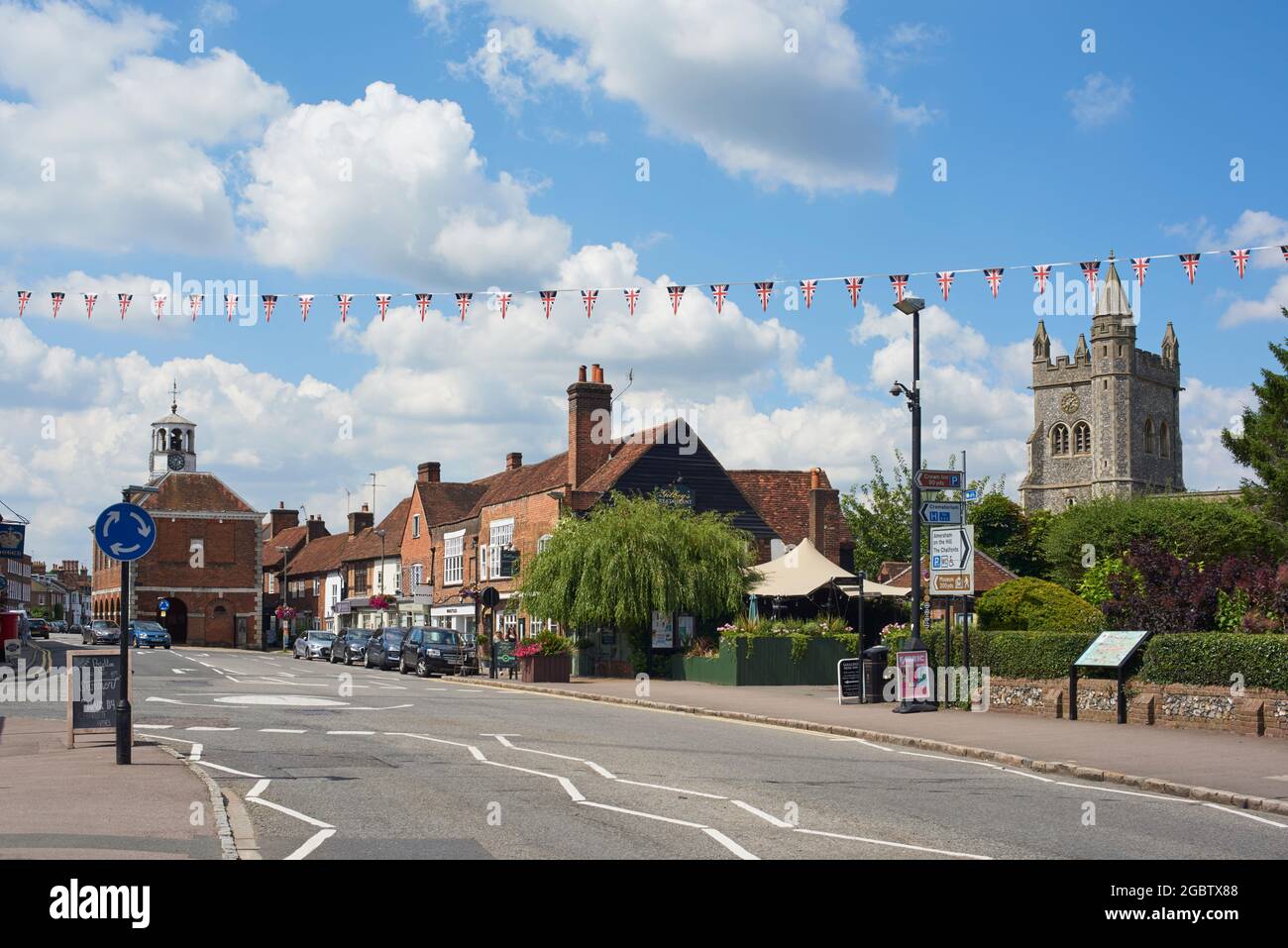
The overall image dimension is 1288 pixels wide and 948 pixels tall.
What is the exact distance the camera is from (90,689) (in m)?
17.8

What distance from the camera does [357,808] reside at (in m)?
12.4

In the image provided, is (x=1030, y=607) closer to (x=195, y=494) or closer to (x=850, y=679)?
(x=850, y=679)

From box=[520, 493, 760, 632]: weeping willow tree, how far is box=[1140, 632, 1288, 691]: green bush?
61.5ft

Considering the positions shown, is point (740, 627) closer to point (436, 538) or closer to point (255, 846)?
point (255, 846)

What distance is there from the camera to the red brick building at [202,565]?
8931 centimetres

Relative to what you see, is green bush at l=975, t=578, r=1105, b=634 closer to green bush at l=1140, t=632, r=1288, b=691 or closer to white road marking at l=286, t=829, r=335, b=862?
green bush at l=1140, t=632, r=1288, b=691

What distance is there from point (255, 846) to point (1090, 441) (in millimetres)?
135193

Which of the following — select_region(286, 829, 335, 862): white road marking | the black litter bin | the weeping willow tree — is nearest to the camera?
select_region(286, 829, 335, 862): white road marking

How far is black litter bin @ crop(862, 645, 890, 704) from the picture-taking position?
89.1 feet

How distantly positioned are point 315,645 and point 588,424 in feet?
64.9

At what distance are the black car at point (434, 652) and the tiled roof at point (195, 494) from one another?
50.3 m

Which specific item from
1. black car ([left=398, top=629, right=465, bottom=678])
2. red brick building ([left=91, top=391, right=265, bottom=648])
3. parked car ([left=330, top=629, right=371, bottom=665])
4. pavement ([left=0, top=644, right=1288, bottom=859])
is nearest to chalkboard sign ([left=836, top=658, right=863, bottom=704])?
pavement ([left=0, top=644, right=1288, bottom=859])

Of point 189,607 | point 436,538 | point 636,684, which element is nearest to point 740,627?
point 636,684

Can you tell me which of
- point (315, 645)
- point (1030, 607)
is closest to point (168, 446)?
point (315, 645)
